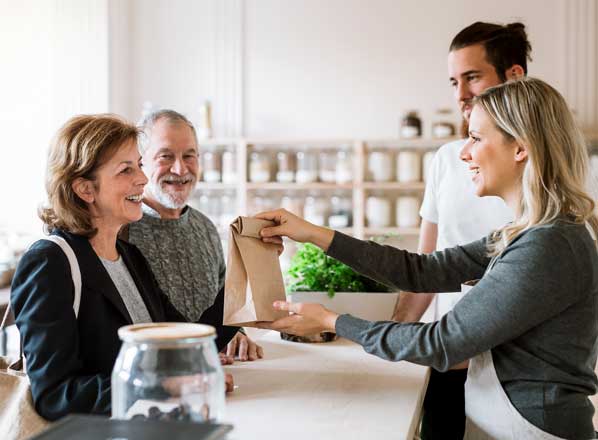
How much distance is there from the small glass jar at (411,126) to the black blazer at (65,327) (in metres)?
3.82

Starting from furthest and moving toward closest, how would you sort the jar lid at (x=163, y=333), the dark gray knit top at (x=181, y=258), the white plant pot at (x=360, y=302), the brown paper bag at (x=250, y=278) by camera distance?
the dark gray knit top at (x=181, y=258), the white plant pot at (x=360, y=302), the brown paper bag at (x=250, y=278), the jar lid at (x=163, y=333)

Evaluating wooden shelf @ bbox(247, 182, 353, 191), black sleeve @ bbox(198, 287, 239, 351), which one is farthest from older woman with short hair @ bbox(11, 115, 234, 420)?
wooden shelf @ bbox(247, 182, 353, 191)

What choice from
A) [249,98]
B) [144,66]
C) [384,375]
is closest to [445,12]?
[249,98]

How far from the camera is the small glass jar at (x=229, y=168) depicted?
5395mm

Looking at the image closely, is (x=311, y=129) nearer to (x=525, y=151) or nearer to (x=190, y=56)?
(x=190, y=56)

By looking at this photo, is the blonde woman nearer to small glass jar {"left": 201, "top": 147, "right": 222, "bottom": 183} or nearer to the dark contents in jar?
the dark contents in jar

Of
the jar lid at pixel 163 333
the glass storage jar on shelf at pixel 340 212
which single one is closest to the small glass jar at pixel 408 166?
the glass storage jar on shelf at pixel 340 212

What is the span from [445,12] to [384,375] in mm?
4131

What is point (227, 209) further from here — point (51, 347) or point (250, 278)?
point (51, 347)

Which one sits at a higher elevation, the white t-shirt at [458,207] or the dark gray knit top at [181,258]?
the white t-shirt at [458,207]

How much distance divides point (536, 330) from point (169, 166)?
129cm

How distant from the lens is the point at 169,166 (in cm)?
229

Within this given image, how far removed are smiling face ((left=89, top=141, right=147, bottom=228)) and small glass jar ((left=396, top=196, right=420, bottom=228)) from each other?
3.59m

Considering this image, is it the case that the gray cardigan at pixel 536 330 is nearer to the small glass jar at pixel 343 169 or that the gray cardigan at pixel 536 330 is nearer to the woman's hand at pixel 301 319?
the woman's hand at pixel 301 319
